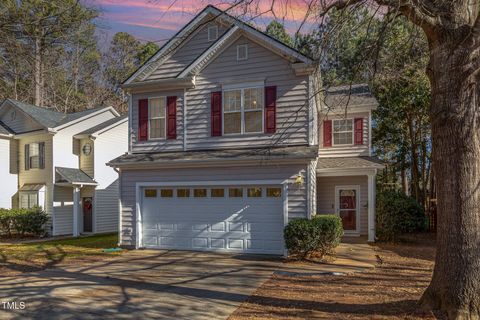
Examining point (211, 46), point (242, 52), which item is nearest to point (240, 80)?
point (242, 52)

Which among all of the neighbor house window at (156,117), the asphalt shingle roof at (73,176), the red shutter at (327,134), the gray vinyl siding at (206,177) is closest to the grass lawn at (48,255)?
the gray vinyl siding at (206,177)

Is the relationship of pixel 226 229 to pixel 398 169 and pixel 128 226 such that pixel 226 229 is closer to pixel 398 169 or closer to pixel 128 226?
pixel 128 226

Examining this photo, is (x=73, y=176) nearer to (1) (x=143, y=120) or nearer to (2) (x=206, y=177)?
(1) (x=143, y=120)

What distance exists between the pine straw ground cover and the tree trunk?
1.75 feet

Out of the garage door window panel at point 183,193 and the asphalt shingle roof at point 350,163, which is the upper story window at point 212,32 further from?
the asphalt shingle roof at point 350,163

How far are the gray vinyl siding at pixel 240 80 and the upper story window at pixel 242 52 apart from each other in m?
0.11

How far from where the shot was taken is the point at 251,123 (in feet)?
42.6

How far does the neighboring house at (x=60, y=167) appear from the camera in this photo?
19312 millimetres

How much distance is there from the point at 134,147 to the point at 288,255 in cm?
698

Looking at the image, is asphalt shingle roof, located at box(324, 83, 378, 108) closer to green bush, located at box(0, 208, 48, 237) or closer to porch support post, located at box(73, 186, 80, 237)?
porch support post, located at box(73, 186, 80, 237)

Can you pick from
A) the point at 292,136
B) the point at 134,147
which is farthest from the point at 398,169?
the point at 134,147

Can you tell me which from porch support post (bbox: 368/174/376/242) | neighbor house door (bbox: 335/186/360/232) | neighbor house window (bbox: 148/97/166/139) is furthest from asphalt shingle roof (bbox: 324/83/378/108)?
neighbor house window (bbox: 148/97/166/139)

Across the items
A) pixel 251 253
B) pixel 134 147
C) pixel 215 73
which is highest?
pixel 215 73

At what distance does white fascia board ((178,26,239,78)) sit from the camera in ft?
42.9
